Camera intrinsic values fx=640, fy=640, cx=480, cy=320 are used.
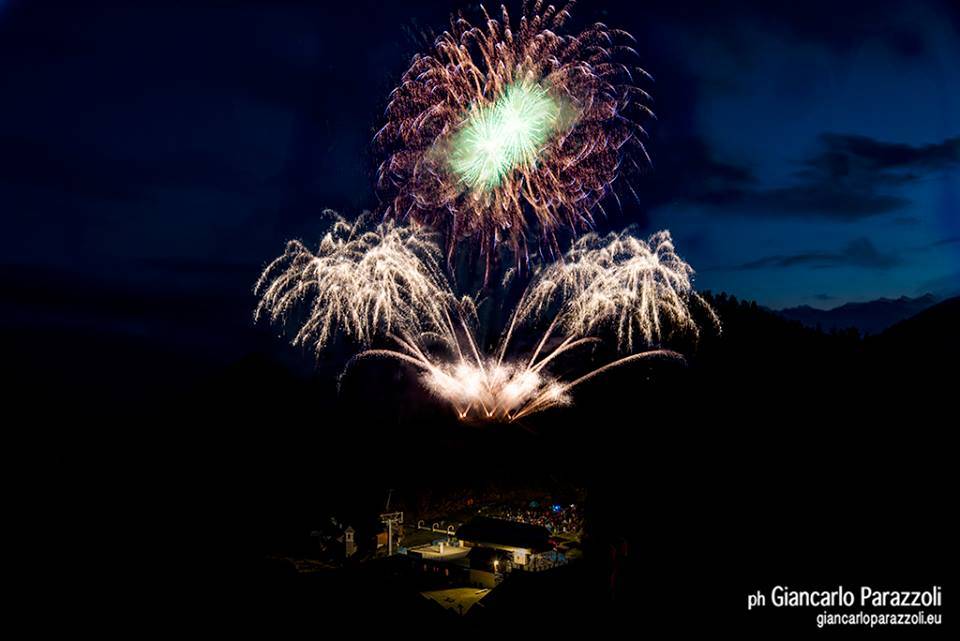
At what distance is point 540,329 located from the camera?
59812mm

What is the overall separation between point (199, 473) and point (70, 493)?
10.7m

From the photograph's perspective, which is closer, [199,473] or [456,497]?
[199,473]

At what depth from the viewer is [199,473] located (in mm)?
36281

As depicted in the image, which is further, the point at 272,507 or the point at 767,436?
the point at 272,507

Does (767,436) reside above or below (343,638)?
above

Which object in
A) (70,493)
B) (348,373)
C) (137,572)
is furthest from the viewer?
(348,373)

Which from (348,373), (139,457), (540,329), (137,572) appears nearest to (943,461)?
(137,572)

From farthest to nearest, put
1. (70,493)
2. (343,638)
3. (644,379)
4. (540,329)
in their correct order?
(540,329), (644,379), (70,493), (343,638)

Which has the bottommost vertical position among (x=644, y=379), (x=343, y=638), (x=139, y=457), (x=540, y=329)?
(x=343, y=638)

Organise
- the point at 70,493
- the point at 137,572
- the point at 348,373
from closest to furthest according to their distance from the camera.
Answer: the point at 137,572 < the point at 70,493 < the point at 348,373

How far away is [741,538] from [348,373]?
54604 millimetres

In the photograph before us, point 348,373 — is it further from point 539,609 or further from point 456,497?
point 539,609

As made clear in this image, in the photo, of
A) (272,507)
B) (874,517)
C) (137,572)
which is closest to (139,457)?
(272,507)

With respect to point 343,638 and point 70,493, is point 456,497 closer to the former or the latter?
point 70,493
